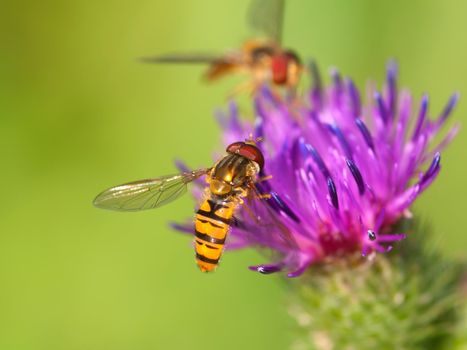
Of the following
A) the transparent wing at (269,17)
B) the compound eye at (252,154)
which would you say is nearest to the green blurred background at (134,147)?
the transparent wing at (269,17)

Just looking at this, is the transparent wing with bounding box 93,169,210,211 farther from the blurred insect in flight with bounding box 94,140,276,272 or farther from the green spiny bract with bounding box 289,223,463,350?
the green spiny bract with bounding box 289,223,463,350

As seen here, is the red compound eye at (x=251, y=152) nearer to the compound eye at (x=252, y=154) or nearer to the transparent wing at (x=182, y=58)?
the compound eye at (x=252, y=154)

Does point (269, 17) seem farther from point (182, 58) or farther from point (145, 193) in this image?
point (145, 193)

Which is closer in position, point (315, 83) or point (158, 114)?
point (315, 83)

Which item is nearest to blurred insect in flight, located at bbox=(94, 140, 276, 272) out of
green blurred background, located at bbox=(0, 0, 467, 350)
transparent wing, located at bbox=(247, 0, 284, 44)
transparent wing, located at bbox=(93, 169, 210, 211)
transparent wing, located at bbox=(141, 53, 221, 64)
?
transparent wing, located at bbox=(93, 169, 210, 211)

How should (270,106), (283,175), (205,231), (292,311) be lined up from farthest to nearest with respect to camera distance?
(270,106) < (292,311) < (283,175) < (205,231)

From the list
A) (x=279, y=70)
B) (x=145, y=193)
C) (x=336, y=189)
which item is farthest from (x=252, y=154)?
(x=279, y=70)

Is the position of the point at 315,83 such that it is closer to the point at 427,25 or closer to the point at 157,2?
the point at 427,25

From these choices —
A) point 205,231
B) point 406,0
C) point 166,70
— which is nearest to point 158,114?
point 166,70

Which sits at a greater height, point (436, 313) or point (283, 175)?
point (283, 175)
